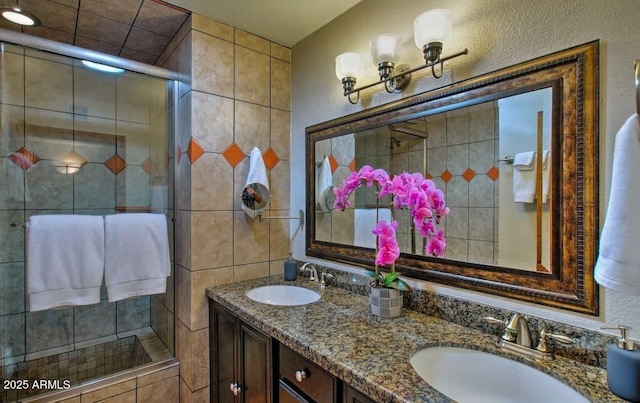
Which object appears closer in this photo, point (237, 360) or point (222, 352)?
point (237, 360)

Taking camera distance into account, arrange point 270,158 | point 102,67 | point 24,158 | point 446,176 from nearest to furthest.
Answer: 1. point 446,176
2. point 24,158
3. point 102,67
4. point 270,158

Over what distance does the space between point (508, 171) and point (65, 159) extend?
7.21ft

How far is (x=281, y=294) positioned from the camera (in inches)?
70.4

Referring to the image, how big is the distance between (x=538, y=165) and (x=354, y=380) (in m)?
0.86

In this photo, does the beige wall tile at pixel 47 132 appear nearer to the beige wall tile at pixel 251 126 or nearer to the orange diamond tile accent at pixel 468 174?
the beige wall tile at pixel 251 126

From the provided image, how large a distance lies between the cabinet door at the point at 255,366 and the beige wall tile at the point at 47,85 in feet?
5.35

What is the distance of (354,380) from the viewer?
854 millimetres

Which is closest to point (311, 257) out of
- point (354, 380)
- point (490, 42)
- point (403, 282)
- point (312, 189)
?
point (312, 189)

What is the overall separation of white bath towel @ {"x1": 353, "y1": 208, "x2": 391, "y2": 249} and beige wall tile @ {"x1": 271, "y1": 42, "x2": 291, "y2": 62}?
1.16 metres

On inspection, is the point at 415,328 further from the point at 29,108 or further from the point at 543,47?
the point at 29,108

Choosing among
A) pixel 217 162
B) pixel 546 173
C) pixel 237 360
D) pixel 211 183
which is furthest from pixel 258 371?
pixel 546 173

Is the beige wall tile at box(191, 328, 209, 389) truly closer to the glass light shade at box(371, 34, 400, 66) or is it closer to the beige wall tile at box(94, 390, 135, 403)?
the beige wall tile at box(94, 390, 135, 403)

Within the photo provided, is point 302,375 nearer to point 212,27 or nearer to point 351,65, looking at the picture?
point 351,65

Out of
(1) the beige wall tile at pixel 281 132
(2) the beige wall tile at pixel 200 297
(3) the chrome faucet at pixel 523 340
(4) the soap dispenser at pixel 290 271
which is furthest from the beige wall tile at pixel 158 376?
(3) the chrome faucet at pixel 523 340
